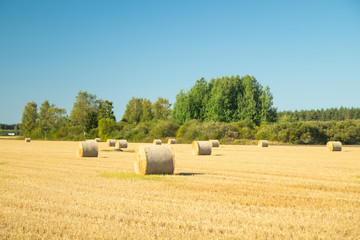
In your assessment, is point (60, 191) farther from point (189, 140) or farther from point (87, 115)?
point (87, 115)

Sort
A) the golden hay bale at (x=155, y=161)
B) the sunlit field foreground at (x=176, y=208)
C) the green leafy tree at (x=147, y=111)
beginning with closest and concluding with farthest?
1. the sunlit field foreground at (x=176, y=208)
2. the golden hay bale at (x=155, y=161)
3. the green leafy tree at (x=147, y=111)

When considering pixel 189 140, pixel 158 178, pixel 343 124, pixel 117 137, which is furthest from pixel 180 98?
pixel 158 178

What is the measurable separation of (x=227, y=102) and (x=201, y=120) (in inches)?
280

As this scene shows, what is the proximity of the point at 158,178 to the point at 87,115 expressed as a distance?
91.6 metres

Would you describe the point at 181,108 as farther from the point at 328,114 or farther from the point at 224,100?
the point at 328,114

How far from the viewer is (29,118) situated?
123m

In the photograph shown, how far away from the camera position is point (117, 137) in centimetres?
8000

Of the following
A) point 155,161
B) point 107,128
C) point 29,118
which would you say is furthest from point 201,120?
point 155,161

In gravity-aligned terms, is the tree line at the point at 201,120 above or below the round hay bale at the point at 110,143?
above

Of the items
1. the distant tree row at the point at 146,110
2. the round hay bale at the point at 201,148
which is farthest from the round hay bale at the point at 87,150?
the distant tree row at the point at 146,110

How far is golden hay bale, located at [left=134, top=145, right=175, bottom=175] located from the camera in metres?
14.9

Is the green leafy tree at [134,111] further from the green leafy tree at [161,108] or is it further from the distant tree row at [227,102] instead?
the distant tree row at [227,102]

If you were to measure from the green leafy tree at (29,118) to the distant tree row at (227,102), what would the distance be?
4902cm

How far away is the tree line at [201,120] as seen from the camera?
62.3m
